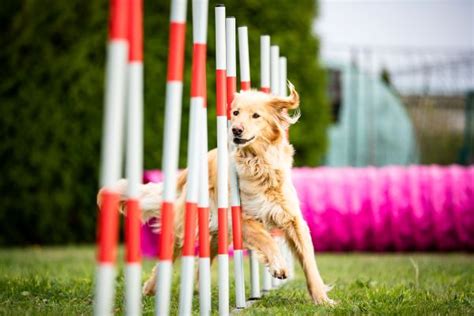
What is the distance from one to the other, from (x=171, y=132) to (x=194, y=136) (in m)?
0.36

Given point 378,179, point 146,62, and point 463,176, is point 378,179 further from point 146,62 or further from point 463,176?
point 146,62

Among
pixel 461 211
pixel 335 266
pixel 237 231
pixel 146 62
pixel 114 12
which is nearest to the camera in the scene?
pixel 114 12

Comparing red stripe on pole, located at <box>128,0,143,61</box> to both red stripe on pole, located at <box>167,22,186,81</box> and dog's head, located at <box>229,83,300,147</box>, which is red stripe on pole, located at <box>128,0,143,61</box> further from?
dog's head, located at <box>229,83,300,147</box>

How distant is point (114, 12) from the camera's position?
229 cm

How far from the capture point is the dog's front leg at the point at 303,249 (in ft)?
13.8

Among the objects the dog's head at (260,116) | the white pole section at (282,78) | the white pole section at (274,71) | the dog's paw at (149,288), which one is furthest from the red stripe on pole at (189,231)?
the white pole section at (282,78)

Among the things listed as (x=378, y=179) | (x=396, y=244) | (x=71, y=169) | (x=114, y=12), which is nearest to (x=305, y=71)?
(x=378, y=179)

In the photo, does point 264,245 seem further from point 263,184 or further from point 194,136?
point 194,136

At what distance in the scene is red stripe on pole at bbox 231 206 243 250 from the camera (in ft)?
13.7

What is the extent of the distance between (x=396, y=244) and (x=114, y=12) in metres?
7.05

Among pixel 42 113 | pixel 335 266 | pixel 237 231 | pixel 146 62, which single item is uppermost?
pixel 146 62

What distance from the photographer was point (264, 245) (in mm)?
4207

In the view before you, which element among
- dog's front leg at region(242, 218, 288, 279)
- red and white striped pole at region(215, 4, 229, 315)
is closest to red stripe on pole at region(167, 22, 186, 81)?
red and white striped pole at region(215, 4, 229, 315)

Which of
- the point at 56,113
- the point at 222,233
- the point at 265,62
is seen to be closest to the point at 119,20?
the point at 222,233
